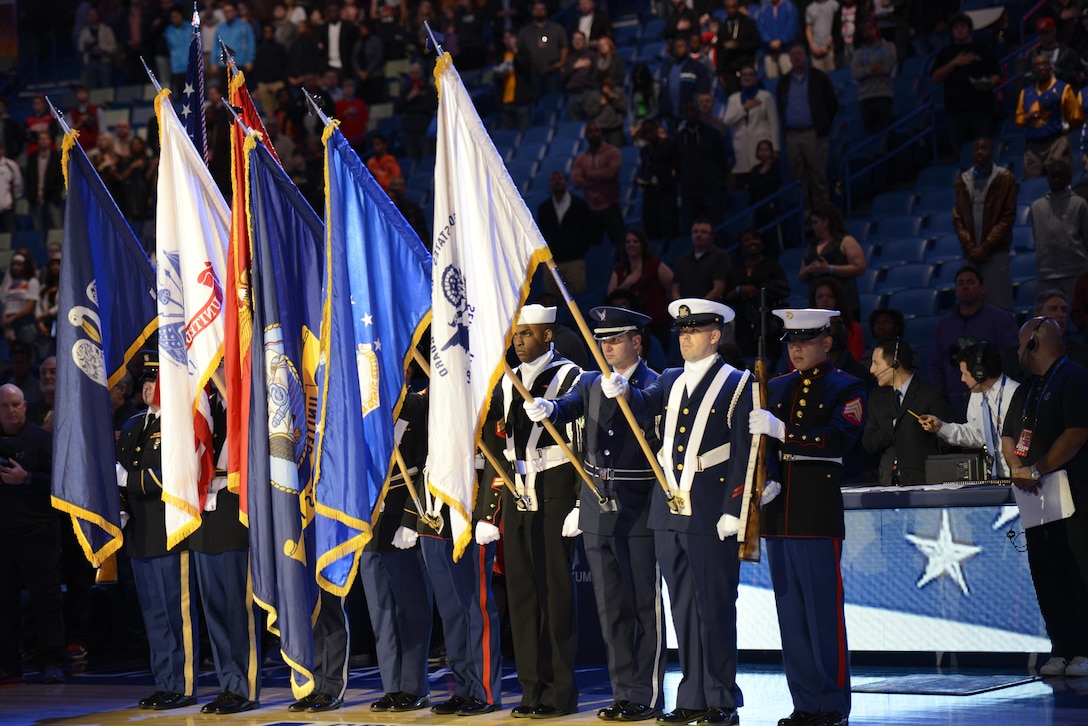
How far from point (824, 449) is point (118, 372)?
4.25m

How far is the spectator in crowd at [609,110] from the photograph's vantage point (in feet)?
53.4

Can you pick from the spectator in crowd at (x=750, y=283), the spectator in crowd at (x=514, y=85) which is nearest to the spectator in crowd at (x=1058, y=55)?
the spectator in crowd at (x=750, y=283)

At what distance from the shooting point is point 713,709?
732 centimetres

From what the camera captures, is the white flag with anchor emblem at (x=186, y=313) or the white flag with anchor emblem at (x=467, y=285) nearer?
the white flag with anchor emblem at (x=467, y=285)

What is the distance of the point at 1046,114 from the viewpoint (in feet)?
43.0

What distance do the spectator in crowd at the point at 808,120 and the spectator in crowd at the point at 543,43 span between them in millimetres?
3916

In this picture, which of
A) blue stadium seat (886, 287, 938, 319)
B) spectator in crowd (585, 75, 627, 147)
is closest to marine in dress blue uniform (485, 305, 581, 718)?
blue stadium seat (886, 287, 938, 319)

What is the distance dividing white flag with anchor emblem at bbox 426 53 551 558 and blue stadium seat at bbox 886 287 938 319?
20.6ft

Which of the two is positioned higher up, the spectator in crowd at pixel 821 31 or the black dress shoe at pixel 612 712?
the spectator in crowd at pixel 821 31

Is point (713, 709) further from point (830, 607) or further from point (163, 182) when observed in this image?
point (163, 182)

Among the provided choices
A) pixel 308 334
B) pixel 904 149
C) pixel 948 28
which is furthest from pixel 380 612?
pixel 948 28

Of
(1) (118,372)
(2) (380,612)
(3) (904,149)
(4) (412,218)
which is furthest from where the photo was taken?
(3) (904,149)

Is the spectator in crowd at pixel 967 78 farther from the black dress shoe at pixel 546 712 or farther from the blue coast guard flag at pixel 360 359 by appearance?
the black dress shoe at pixel 546 712

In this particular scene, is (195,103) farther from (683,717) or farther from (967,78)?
(967,78)
